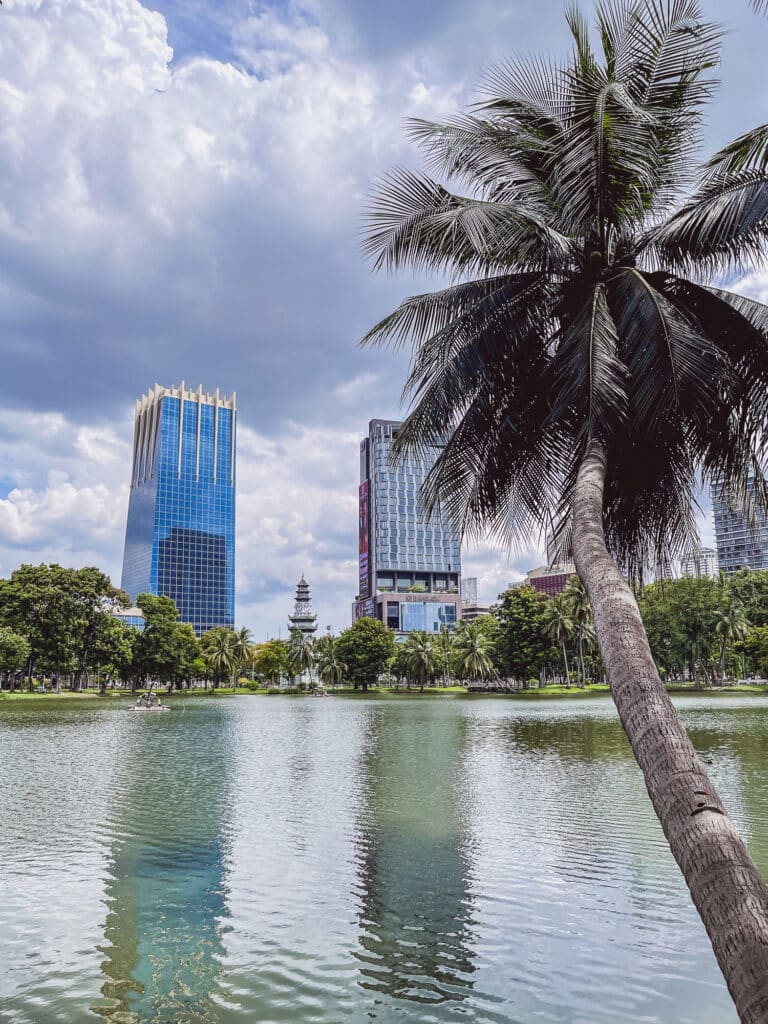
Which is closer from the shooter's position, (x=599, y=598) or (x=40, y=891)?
(x=599, y=598)

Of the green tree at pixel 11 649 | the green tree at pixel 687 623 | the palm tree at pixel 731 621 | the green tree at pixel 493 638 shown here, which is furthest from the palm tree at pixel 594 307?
the green tree at pixel 493 638

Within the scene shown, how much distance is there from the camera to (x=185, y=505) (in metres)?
170

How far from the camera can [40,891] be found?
877cm

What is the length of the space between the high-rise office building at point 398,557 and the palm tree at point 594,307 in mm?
149686

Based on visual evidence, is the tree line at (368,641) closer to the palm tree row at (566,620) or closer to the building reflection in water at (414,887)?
the palm tree row at (566,620)

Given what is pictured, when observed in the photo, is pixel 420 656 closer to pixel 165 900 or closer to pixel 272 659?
pixel 272 659

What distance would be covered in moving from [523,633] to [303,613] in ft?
235

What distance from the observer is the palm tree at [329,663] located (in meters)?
91.1

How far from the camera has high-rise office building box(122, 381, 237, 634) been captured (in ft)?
548

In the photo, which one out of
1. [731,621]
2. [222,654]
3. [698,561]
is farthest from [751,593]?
[698,561]

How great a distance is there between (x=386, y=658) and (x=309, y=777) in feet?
239

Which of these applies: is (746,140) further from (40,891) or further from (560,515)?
(40,891)

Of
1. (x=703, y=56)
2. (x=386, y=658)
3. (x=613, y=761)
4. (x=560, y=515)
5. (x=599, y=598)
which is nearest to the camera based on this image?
(x=599, y=598)

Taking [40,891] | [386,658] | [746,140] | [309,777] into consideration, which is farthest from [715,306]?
[386,658]
